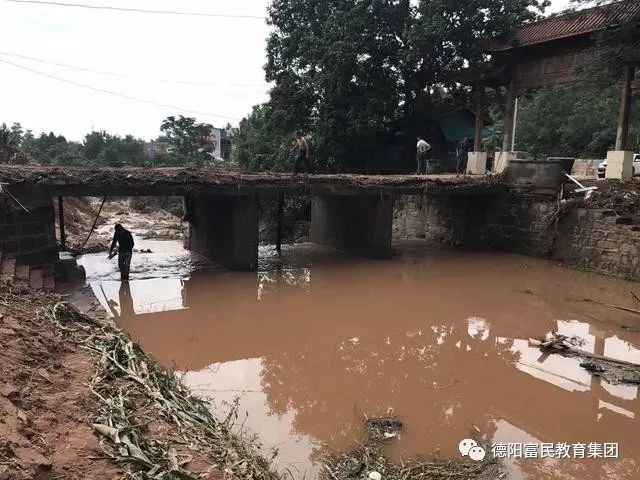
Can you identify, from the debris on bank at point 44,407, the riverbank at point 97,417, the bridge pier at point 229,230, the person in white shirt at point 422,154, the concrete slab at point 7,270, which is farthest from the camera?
the person in white shirt at point 422,154

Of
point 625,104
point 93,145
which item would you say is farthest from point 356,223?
point 93,145

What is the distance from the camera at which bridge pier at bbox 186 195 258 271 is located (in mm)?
13641

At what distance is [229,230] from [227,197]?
3.26ft

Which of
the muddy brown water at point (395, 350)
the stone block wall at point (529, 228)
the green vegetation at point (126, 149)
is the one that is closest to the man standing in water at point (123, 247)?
the muddy brown water at point (395, 350)

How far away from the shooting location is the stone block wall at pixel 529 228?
13414 millimetres

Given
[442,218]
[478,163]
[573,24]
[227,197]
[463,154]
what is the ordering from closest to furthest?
1. [227,197]
2. [573,24]
3. [478,163]
4. [442,218]
5. [463,154]

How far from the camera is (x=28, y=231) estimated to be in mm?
10859

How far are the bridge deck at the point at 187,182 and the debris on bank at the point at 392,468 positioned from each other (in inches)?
347

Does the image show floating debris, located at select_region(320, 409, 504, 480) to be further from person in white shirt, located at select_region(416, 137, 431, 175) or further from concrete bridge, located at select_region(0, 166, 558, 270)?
person in white shirt, located at select_region(416, 137, 431, 175)

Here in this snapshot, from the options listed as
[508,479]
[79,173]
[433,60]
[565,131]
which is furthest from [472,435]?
[565,131]

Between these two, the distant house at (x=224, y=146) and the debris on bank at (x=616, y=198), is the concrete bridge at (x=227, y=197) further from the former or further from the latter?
the distant house at (x=224, y=146)

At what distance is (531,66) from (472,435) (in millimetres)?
16759

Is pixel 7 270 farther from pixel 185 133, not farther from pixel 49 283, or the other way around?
pixel 185 133

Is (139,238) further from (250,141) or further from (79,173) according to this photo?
(79,173)
